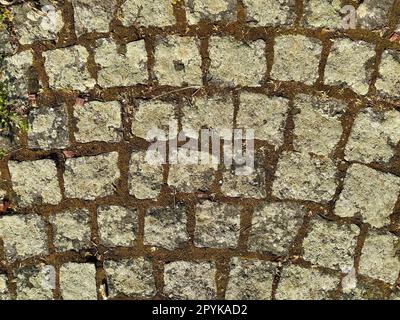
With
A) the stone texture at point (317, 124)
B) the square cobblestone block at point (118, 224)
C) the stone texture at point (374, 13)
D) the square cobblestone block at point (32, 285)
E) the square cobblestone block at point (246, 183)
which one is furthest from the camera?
the square cobblestone block at point (32, 285)

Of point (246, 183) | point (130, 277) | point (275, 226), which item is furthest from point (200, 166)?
point (130, 277)

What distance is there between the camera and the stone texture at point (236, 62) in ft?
10.4

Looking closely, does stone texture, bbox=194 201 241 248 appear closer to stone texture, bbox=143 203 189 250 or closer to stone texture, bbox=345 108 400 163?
stone texture, bbox=143 203 189 250

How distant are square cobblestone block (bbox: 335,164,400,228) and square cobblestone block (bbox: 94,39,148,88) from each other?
1.45 meters

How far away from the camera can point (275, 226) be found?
3.32m

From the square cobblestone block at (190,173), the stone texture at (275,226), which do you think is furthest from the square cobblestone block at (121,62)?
the stone texture at (275,226)

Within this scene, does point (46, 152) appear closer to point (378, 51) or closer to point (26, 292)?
point (26, 292)

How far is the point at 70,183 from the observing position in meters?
3.39

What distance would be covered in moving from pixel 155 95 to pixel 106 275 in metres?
1.25

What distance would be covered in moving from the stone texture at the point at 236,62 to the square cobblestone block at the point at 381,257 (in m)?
1.25

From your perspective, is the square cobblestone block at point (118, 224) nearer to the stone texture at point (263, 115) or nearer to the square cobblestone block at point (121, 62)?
the square cobblestone block at point (121, 62)

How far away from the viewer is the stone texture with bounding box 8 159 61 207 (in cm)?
339

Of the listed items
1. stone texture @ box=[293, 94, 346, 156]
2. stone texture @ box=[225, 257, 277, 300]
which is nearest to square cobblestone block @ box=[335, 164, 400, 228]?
stone texture @ box=[293, 94, 346, 156]

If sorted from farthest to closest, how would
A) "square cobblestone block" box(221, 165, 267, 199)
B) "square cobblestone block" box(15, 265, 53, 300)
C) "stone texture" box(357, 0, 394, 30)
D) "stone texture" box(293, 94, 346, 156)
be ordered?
"square cobblestone block" box(15, 265, 53, 300)
"square cobblestone block" box(221, 165, 267, 199)
"stone texture" box(293, 94, 346, 156)
"stone texture" box(357, 0, 394, 30)
